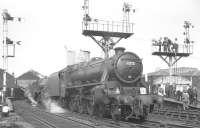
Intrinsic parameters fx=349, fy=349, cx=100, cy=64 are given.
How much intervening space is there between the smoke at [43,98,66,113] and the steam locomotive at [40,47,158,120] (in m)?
6.04

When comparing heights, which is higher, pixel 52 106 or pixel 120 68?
pixel 120 68

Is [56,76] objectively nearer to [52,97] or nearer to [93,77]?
[52,97]

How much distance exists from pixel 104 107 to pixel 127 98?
245 centimetres

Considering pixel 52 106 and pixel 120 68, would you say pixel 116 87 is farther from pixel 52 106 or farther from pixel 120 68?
pixel 52 106

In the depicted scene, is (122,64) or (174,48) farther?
(174,48)

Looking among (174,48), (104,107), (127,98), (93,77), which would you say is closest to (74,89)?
(93,77)

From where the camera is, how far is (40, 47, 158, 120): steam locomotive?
1673 cm

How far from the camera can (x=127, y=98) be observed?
16547 mm

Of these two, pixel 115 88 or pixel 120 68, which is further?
pixel 120 68

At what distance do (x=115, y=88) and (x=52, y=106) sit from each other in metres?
14.2

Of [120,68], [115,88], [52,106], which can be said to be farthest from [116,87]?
[52,106]

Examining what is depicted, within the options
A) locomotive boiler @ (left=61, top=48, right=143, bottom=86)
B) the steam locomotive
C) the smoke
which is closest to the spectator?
the steam locomotive

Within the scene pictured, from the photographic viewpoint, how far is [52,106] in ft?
99.7

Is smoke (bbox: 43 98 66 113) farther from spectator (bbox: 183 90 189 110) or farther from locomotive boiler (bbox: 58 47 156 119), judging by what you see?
spectator (bbox: 183 90 189 110)
